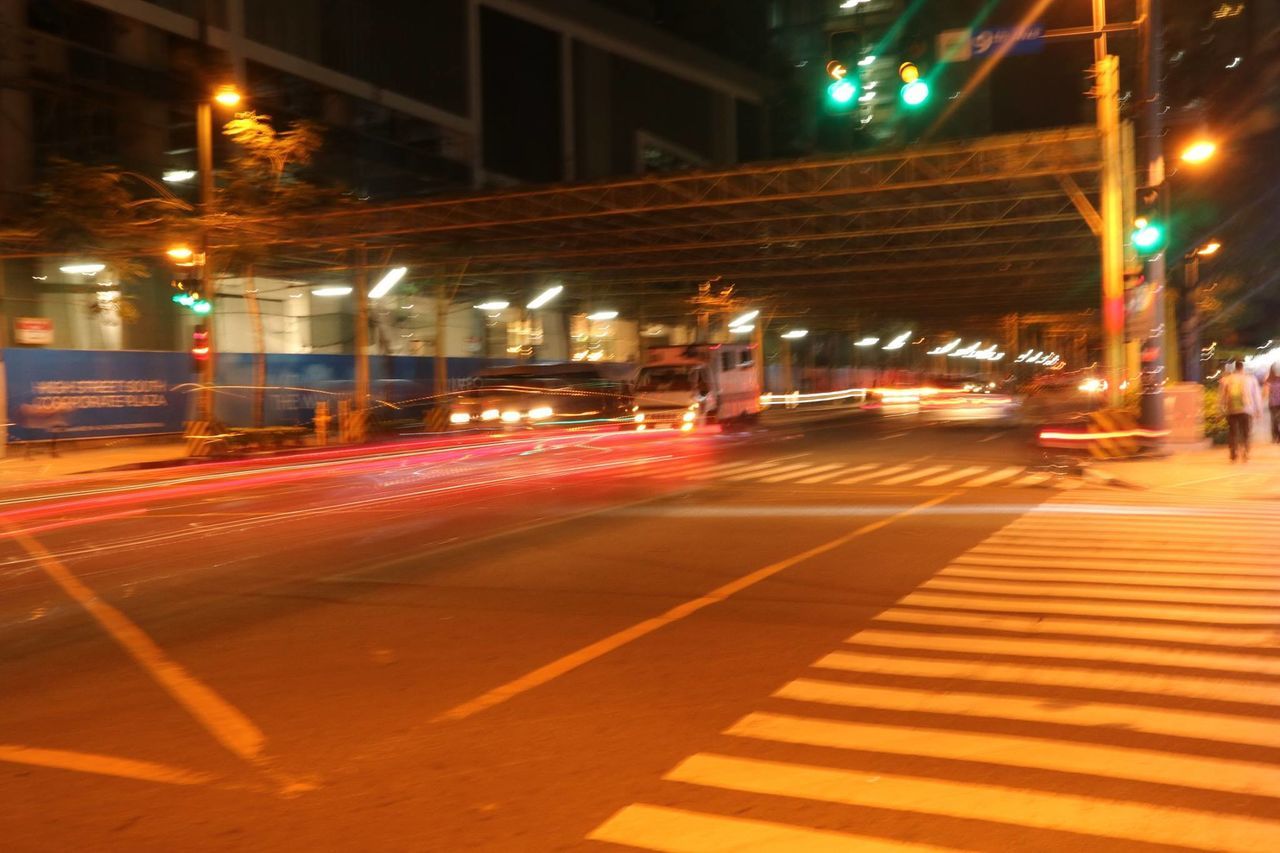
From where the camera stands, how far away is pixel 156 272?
38094mm

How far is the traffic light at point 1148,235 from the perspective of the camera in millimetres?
21484

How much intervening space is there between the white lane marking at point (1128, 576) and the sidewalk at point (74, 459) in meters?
19.5

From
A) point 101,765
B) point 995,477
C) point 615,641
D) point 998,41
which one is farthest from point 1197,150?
point 101,765

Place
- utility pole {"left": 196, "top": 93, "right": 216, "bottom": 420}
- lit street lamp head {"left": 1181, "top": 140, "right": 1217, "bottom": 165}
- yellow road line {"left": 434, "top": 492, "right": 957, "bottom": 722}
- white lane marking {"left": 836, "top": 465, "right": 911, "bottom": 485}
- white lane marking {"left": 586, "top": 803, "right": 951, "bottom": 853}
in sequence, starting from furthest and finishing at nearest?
utility pole {"left": 196, "top": 93, "right": 216, "bottom": 420} → lit street lamp head {"left": 1181, "top": 140, "right": 1217, "bottom": 165} → white lane marking {"left": 836, "top": 465, "right": 911, "bottom": 485} → yellow road line {"left": 434, "top": 492, "right": 957, "bottom": 722} → white lane marking {"left": 586, "top": 803, "right": 951, "bottom": 853}

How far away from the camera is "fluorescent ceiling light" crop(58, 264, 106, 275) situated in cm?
3541

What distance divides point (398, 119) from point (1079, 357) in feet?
283

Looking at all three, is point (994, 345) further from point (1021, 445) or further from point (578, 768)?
point (578, 768)

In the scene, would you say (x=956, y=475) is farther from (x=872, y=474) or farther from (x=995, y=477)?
(x=872, y=474)

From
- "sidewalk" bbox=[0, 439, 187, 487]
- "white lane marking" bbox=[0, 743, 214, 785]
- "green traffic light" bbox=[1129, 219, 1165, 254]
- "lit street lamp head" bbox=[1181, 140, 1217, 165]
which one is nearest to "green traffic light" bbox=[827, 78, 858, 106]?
"green traffic light" bbox=[1129, 219, 1165, 254]

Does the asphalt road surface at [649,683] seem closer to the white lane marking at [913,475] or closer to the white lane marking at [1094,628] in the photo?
the white lane marking at [1094,628]

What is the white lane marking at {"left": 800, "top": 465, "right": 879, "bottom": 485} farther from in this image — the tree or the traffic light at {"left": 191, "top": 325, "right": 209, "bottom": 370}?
the tree

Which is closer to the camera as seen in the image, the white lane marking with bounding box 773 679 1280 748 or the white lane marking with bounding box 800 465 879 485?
the white lane marking with bounding box 773 679 1280 748

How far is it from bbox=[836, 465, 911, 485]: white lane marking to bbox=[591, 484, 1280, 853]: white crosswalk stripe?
10.5 metres

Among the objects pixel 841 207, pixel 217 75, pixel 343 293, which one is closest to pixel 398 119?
pixel 343 293
